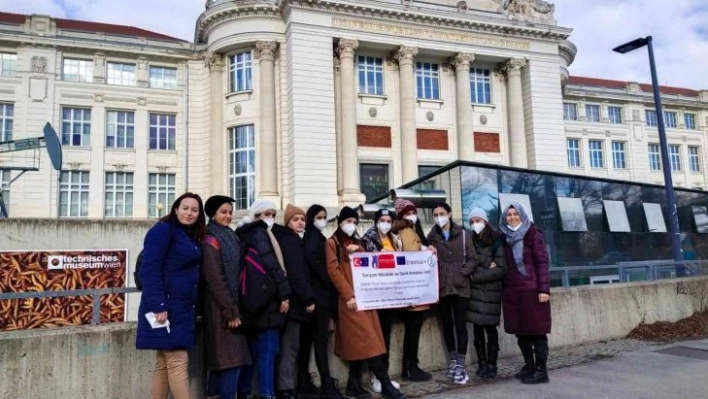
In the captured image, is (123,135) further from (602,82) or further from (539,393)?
(602,82)

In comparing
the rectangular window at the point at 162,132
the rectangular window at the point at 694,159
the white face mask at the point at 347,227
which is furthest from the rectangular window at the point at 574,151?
the white face mask at the point at 347,227

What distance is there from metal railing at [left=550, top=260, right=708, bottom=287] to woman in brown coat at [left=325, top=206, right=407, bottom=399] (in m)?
4.81

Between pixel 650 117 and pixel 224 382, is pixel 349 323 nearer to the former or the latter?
pixel 224 382

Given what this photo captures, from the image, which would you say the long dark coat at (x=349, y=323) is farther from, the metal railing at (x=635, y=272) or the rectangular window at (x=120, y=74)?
the rectangular window at (x=120, y=74)

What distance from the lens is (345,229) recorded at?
19.4ft

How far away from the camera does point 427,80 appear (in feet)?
110

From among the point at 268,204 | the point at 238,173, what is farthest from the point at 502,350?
the point at 238,173

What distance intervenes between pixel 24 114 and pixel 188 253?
32.7m

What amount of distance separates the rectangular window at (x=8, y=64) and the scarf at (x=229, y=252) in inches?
1319

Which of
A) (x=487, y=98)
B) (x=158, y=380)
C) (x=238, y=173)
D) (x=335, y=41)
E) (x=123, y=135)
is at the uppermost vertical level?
(x=335, y=41)

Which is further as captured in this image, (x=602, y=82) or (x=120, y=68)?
(x=602, y=82)

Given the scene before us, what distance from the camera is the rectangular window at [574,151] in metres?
47.0

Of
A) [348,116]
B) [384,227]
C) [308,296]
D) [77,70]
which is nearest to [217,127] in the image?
[348,116]

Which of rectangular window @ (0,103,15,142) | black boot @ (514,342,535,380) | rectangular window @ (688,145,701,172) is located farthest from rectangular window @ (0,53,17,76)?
rectangular window @ (688,145,701,172)
